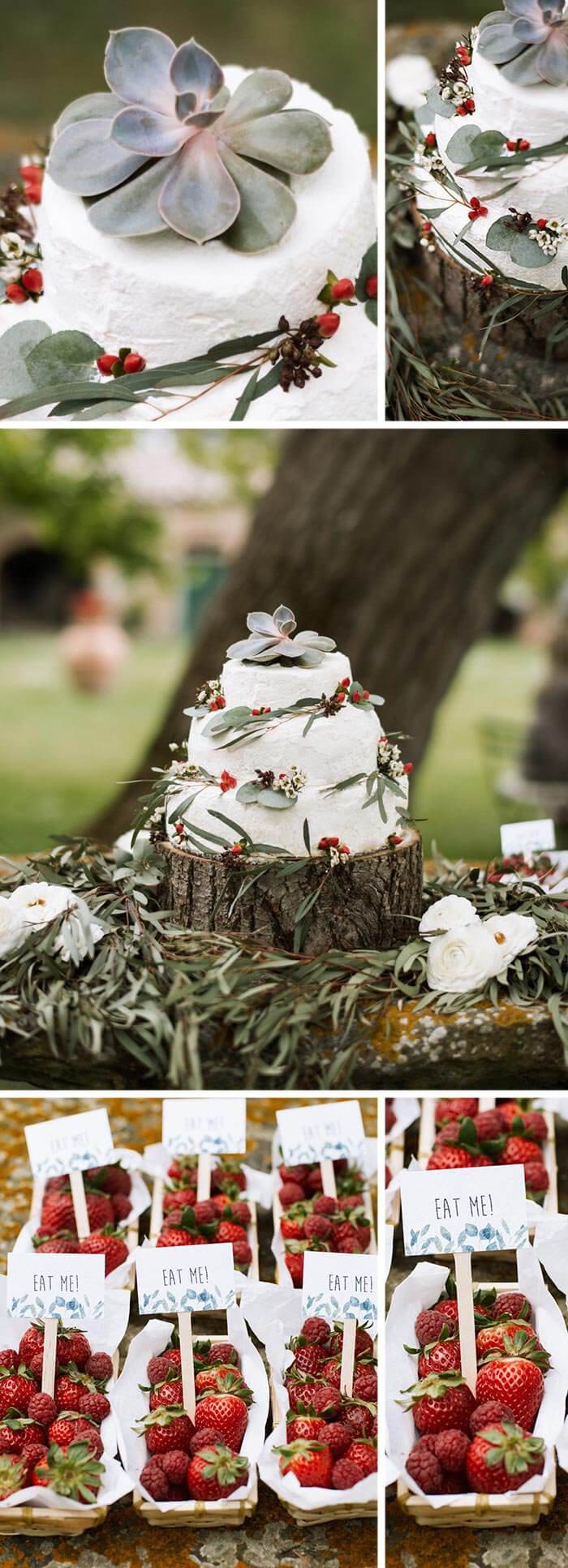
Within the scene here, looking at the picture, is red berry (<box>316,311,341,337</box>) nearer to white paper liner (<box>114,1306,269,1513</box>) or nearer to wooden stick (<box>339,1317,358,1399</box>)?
wooden stick (<box>339,1317,358,1399</box>)

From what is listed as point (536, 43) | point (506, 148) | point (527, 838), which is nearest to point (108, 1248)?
point (527, 838)

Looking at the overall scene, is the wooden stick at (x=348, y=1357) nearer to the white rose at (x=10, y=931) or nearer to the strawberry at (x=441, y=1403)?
the strawberry at (x=441, y=1403)

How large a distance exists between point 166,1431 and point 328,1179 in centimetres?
64

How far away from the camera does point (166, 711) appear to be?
2850 millimetres

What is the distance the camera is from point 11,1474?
158cm

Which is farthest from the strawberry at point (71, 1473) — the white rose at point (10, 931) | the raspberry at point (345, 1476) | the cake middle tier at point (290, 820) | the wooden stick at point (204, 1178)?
the cake middle tier at point (290, 820)

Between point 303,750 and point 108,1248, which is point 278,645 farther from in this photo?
point 108,1248

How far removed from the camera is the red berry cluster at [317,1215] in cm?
212

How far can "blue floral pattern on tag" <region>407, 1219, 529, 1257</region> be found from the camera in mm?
1587

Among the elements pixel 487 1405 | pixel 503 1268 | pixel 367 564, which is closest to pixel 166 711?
pixel 367 564

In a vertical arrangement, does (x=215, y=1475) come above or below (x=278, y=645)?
below

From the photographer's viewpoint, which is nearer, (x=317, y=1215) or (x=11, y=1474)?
(x=11, y=1474)

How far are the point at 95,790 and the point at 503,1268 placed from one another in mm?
3579

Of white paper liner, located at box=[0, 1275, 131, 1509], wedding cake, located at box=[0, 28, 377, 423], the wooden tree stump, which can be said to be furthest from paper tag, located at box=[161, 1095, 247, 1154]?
wedding cake, located at box=[0, 28, 377, 423]
